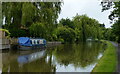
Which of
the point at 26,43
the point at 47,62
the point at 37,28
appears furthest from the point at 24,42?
the point at 47,62

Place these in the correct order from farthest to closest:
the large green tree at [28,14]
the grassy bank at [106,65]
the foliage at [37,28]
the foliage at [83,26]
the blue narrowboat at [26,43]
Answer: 1. the foliage at [83,26]
2. the foliage at [37,28]
3. the large green tree at [28,14]
4. the blue narrowboat at [26,43]
5. the grassy bank at [106,65]

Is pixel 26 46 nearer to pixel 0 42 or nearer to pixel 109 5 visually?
pixel 0 42

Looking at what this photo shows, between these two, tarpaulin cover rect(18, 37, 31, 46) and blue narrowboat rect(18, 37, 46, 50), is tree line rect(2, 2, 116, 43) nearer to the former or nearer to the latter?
blue narrowboat rect(18, 37, 46, 50)

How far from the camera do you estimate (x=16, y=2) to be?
28.9 metres

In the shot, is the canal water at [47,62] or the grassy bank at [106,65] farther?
the canal water at [47,62]

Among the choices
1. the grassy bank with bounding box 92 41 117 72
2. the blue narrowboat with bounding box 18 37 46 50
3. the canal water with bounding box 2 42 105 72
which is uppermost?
the blue narrowboat with bounding box 18 37 46 50

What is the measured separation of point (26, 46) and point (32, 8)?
254 inches

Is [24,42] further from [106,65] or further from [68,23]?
[68,23]

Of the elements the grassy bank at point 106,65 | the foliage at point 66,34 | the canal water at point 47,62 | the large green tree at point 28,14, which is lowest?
the canal water at point 47,62

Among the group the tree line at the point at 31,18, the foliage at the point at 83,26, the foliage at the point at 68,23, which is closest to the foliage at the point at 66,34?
the foliage at the point at 83,26

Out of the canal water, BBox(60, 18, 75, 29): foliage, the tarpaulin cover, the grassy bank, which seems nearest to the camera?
the grassy bank

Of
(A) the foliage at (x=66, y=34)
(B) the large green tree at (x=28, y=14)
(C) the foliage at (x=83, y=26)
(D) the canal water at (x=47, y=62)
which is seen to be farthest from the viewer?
(C) the foliage at (x=83, y=26)

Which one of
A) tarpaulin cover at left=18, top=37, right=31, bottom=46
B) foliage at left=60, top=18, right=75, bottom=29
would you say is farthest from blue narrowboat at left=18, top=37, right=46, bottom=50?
foliage at left=60, top=18, right=75, bottom=29

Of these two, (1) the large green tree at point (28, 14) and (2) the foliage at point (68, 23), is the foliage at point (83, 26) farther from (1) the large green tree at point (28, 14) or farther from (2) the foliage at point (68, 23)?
(1) the large green tree at point (28, 14)
